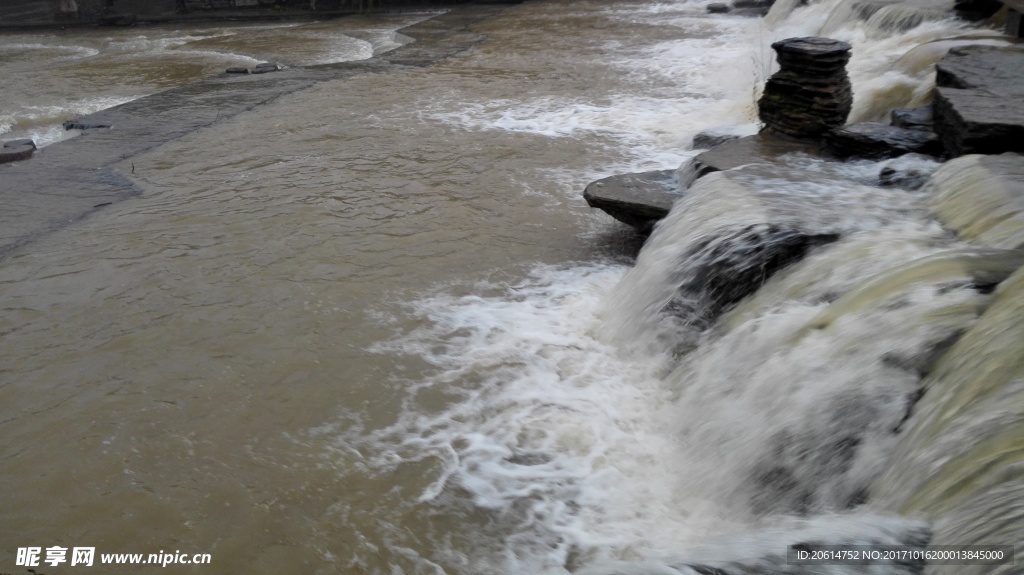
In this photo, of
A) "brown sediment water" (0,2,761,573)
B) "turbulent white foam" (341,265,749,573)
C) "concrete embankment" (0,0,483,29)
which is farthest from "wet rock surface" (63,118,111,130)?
"concrete embankment" (0,0,483,29)

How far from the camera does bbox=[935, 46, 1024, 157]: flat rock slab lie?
4215mm

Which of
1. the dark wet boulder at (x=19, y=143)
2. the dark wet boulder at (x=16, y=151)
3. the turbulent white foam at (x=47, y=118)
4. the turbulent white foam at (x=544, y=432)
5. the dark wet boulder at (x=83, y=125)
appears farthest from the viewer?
the turbulent white foam at (x=47, y=118)

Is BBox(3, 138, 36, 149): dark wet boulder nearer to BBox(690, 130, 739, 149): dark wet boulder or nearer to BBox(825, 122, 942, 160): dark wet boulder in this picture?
BBox(690, 130, 739, 149): dark wet boulder

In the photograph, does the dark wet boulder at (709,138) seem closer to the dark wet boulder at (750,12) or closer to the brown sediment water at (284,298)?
the brown sediment water at (284,298)

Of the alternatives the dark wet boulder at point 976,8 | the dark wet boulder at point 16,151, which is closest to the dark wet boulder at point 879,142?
the dark wet boulder at point 976,8

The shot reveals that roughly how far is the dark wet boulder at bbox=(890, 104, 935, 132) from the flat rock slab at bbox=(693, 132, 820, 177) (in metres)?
0.53

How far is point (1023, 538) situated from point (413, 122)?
690 cm

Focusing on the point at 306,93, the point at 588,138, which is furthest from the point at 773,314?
the point at 306,93

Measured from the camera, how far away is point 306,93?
930 cm

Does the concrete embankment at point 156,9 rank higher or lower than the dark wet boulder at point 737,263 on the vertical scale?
higher

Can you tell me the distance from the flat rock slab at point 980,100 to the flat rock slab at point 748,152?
2.71 ft

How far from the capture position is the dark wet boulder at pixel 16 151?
7.04 m

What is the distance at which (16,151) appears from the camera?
707 cm

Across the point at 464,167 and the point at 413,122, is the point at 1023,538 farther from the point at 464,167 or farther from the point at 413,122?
the point at 413,122
